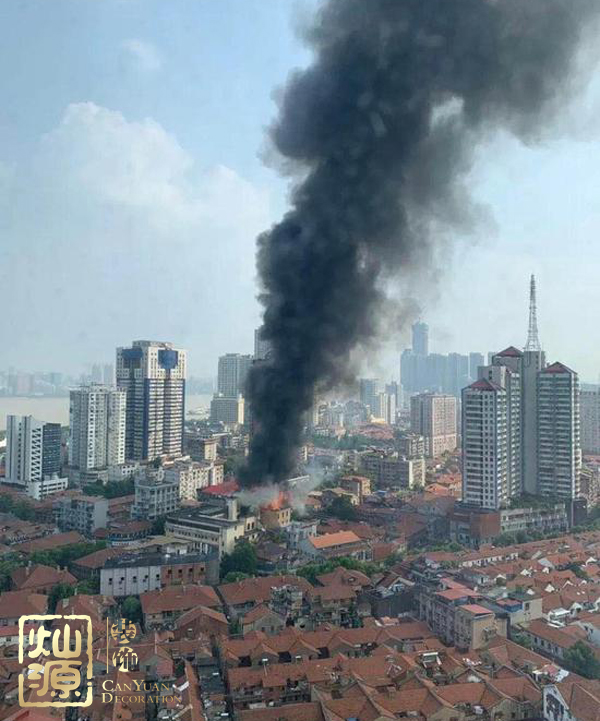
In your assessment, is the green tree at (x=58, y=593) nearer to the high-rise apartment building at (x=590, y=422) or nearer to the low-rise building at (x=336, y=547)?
the low-rise building at (x=336, y=547)

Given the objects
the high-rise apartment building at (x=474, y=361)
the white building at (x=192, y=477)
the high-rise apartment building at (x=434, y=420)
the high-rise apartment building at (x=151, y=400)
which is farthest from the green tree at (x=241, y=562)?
the high-rise apartment building at (x=474, y=361)

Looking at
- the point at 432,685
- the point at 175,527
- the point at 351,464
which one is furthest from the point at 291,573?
the point at 351,464

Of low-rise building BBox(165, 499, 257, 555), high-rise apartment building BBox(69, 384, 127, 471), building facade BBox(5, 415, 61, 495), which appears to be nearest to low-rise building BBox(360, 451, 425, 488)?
high-rise apartment building BBox(69, 384, 127, 471)

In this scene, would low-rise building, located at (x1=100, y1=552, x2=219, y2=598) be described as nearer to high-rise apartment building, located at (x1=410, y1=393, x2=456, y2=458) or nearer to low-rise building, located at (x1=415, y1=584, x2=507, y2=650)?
low-rise building, located at (x1=415, y1=584, x2=507, y2=650)

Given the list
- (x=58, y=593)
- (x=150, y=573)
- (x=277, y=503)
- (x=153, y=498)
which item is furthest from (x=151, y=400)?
(x=58, y=593)

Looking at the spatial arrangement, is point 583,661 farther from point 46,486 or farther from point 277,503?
point 46,486

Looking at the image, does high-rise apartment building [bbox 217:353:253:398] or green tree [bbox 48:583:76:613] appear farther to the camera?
high-rise apartment building [bbox 217:353:253:398]
